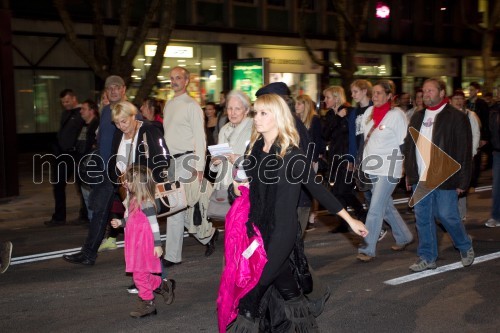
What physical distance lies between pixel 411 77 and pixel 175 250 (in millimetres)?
29344

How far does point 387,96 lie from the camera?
7.87 m

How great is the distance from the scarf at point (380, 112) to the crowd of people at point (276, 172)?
0.05 ft

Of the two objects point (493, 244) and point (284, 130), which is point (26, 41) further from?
point (284, 130)

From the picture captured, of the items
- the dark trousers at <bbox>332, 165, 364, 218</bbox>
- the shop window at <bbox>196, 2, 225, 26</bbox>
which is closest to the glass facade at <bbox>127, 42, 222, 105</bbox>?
the shop window at <bbox>196, 2, 225, 26</bbox>

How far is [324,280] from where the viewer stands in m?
7.10

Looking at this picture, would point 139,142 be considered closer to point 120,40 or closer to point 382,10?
point 120,40

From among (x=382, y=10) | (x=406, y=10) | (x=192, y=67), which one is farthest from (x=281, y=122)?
(x=406, y=10)

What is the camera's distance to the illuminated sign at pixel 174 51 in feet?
80.0

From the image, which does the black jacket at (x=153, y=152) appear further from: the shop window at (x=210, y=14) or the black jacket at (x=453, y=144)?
the shop window at (x=210, y=14)

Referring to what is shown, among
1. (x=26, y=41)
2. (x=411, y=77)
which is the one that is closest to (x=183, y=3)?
(x=26, y=41)

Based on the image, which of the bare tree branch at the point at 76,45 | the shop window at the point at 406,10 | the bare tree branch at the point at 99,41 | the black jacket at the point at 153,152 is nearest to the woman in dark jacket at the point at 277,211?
the black jacket at the point at 153,152

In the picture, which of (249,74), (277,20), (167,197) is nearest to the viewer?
(167,197)

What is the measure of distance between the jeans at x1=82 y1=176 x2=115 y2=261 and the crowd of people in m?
0.01

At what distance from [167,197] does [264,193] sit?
206cm
